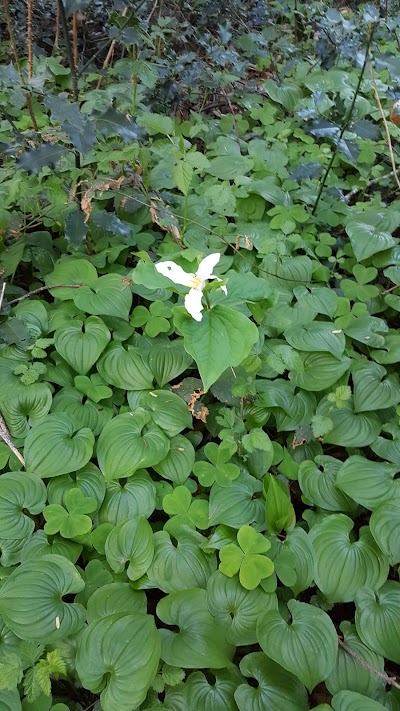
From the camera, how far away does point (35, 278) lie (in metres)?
2.28

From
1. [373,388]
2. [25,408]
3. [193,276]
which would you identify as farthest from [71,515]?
[373,388]

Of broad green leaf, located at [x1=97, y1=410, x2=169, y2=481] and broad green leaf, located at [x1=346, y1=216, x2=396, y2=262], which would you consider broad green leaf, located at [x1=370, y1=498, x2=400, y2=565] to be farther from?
broad green leaf, located at [x1=346, y1=216, x2=396, y2=262]

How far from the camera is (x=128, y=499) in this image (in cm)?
153

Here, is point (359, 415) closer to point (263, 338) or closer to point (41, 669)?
point (263, 338)

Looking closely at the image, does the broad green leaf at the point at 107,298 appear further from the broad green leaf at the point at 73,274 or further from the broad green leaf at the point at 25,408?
the broad green leaf at the point at 25,408

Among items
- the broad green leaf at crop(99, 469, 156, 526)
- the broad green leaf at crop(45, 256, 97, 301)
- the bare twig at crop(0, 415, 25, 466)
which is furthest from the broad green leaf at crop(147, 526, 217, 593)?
the broad green leaf at crop(45, 256, 97, 301)

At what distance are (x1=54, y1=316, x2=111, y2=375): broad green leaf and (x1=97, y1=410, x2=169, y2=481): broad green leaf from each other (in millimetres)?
285

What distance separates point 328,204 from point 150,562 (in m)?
2.12

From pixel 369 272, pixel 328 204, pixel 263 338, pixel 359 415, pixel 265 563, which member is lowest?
pixel 265 563

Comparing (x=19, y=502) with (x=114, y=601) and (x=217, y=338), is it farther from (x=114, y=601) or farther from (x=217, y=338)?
(x=217, y=338)

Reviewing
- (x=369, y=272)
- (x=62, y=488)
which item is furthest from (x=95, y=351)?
(x=369, y=272)

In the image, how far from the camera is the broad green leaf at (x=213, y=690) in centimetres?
121

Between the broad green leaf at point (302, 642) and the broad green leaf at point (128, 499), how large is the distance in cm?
50

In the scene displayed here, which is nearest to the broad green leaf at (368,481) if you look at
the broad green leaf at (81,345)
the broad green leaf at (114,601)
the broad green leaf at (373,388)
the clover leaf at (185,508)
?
the broad green leaf at (373,388)
